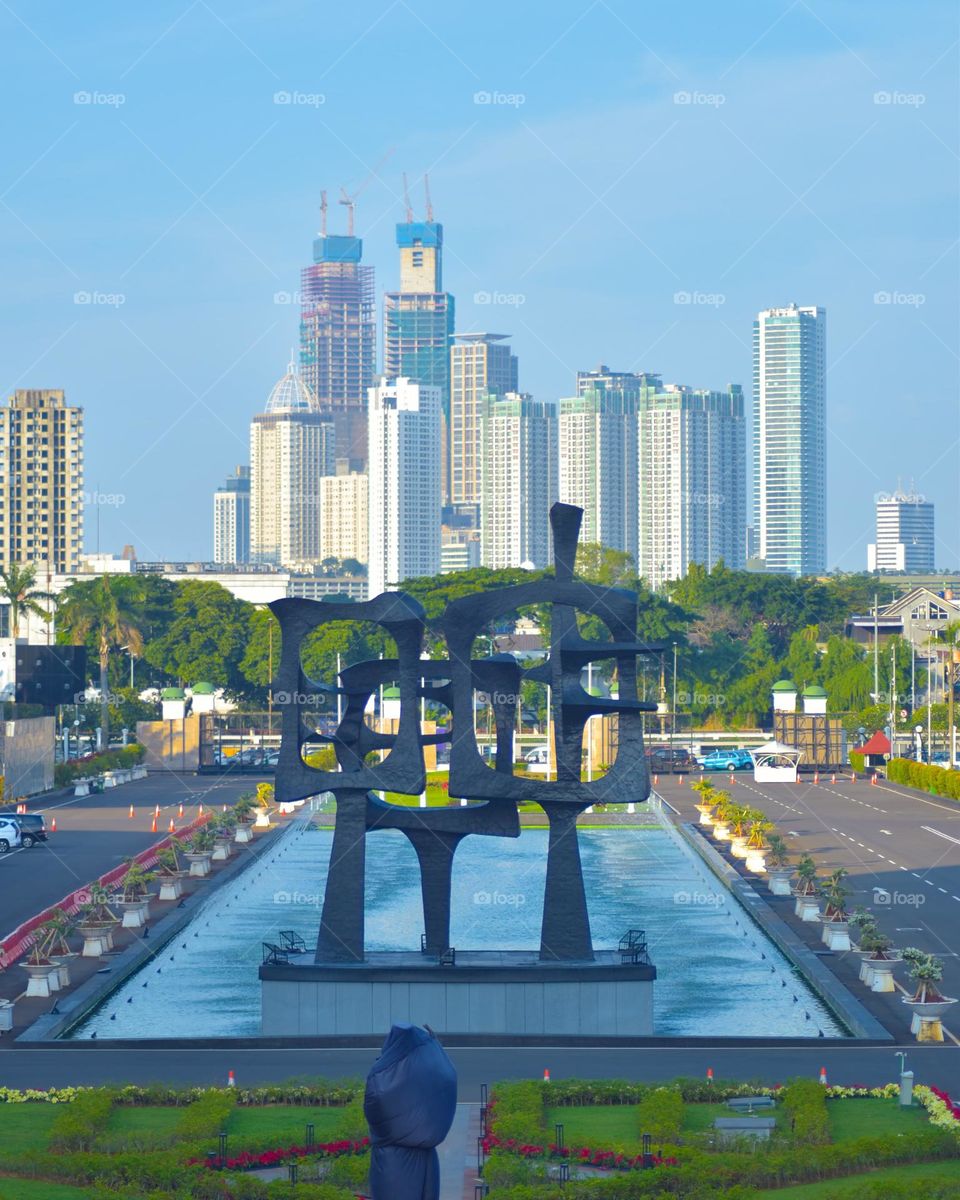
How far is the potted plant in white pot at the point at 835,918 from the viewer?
146 ft

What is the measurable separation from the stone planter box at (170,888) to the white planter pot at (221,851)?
8.26 metres

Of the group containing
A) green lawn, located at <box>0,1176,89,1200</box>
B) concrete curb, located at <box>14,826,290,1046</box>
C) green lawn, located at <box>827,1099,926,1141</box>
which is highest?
concrete curb, located at <box>14,826,290,1046</box>

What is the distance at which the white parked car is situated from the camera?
6560 cm

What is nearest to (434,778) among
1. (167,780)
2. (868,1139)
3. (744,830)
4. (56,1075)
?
(167,780)

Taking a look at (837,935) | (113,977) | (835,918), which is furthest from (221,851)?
(837,935)

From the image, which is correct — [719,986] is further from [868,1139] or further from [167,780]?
[167,780]

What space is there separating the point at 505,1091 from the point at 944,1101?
626 centimetres

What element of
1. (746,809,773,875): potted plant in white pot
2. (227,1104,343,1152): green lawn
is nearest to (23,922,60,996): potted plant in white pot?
(227,1104,343,1152): green lawn

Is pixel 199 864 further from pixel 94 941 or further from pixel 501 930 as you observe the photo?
pixel 94 941

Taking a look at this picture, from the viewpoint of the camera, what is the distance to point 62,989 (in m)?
39.5

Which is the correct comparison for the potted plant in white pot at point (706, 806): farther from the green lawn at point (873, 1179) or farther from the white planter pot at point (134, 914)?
A: the green lawn at point (873, 1179)

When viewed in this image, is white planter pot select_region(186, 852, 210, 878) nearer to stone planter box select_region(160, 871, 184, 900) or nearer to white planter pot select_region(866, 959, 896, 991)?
stone planter box select_region(160, 871, 184, 900)

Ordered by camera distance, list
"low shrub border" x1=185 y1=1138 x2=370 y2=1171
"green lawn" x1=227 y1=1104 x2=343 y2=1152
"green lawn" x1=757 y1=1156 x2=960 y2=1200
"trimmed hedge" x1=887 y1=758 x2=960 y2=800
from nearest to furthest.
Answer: "green lawn" x1=757 y1=1156 x2=960 y2=1200, "low shrub border" x1=185 y1=1138 x2=370 y2=1171, "green lawn" x1=227 y1=1104 x2=343 y2=1152, "trimmed hedge" x1=887 y1=758 x2=960 y2=800

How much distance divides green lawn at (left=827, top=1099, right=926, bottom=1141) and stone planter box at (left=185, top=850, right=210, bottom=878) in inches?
1283
